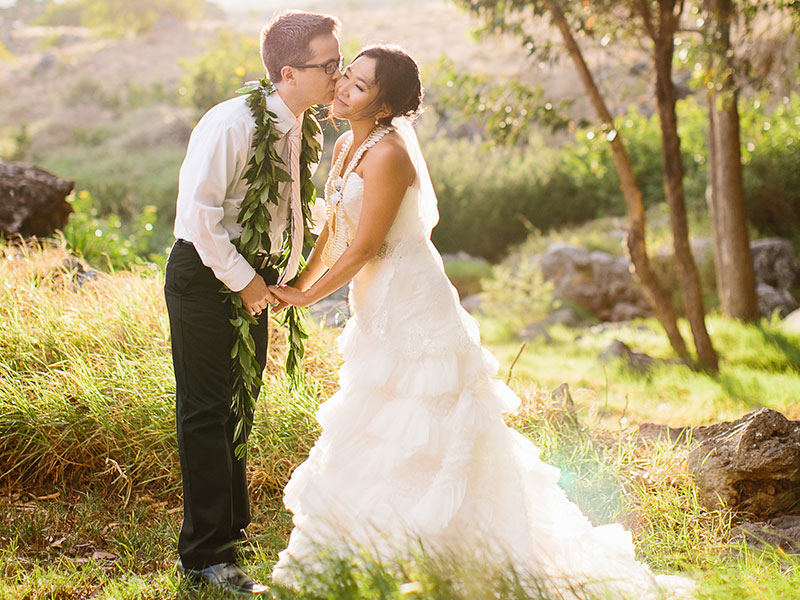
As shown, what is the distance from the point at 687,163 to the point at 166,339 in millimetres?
11963

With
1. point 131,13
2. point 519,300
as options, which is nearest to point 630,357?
point 519,300

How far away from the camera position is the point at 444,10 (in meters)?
40.9

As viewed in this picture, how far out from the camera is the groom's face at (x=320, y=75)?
9.22ft

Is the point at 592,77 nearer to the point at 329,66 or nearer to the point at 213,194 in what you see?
the point at 329,66

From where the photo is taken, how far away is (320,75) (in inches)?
112

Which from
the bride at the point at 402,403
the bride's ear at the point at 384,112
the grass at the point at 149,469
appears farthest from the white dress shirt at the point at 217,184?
the grass at the point at 149,469

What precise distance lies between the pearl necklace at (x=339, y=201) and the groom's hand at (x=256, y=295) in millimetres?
307

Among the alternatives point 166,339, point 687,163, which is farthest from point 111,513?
point 687,163

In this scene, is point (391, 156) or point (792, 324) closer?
point (391, 156)

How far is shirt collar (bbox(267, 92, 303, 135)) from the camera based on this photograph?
291 cm

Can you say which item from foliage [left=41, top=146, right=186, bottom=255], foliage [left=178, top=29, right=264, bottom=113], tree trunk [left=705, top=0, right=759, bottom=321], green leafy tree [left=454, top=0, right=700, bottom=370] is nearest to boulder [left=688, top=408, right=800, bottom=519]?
green leafy tree [left=454, top=0, right=700, bottom=370]

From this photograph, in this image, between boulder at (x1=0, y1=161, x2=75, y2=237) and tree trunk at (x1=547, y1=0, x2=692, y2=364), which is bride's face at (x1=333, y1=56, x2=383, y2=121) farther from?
boulder at (x1=0, y1=161, x2=75, y2=237)

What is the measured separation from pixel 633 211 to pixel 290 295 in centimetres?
469

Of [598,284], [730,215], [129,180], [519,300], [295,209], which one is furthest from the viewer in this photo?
[129,180]
